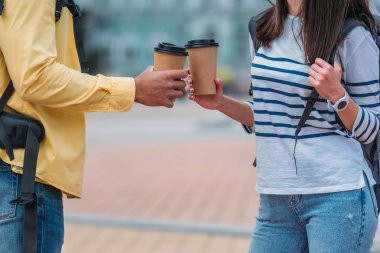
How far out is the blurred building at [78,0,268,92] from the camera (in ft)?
196

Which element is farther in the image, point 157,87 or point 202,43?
point 202,43

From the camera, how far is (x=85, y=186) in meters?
10.1

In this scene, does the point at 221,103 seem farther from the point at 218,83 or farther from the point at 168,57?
the point at 168,57

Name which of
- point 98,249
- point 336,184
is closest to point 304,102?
point 336,184

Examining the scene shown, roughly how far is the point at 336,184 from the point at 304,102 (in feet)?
0.98

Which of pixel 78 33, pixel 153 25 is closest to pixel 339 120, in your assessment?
pixel 78 33

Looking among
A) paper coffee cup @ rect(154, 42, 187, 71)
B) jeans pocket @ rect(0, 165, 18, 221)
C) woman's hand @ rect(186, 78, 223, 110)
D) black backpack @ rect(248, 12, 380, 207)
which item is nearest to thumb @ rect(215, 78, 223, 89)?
woman's hand @ rect(186, 78, 223, 110)

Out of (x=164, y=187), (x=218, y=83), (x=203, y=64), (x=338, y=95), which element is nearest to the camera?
(x=338, y=95)

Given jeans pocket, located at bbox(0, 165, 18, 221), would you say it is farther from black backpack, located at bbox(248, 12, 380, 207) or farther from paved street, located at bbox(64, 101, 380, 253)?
paved street, located at bbox(64, 101, 380, 253)

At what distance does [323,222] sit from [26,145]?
102 centimetres

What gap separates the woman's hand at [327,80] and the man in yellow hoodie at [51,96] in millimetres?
434

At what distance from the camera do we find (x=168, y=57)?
8.38 feet

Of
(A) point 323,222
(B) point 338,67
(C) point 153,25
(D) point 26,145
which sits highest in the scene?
(B) point 338,67

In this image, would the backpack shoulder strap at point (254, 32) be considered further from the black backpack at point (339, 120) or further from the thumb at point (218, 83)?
the thumb at point (218, 83)
